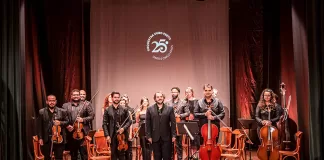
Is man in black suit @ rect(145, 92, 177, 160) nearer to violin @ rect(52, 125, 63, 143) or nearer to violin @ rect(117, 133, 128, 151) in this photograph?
violin @ rect(117, 133, 128, 151)

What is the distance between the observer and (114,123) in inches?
341

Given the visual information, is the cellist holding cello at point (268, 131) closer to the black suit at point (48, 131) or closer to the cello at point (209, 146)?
the cello at point (209, 146)

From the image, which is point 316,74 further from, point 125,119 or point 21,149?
point 21,149

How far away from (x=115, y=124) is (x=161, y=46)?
4937 mm

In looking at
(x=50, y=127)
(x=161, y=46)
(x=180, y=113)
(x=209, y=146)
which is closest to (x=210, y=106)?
(x=209, y=146)

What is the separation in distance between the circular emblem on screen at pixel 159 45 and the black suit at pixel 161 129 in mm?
4961

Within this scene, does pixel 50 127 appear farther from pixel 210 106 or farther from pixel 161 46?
pixel 161 46

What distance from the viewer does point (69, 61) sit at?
41.1 feet

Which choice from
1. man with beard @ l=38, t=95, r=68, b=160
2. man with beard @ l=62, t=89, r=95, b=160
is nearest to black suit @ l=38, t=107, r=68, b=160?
man with beard @ l=38, t=95, r=68, b=160

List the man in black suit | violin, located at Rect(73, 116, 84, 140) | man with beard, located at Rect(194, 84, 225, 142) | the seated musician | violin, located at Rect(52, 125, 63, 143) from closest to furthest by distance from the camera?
the man in black suit → the seated musician → violin, located at Rect(52, 125, 63, 143) → man with beard, located at Rect(194, 84, 225, 142) → violin, located at Rect(73, 116, 84, 140)

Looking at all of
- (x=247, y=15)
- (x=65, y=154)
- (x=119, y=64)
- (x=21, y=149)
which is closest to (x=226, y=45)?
(x=247, y=15)

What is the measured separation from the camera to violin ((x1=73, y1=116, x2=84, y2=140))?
383 inches

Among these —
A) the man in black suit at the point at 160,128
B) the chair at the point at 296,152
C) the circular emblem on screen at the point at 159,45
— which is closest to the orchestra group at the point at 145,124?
the man in black suit at the point at 160,128

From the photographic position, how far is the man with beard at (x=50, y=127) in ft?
30.3
